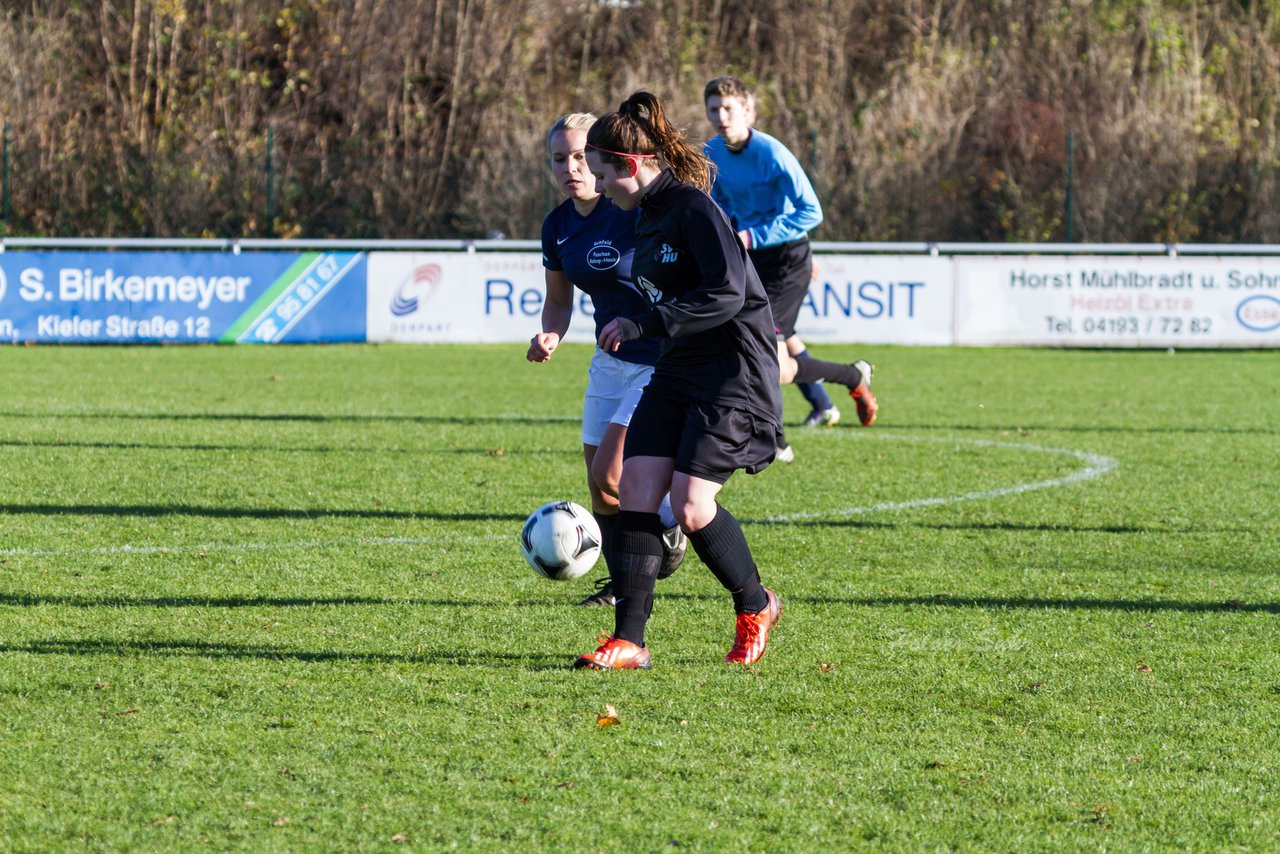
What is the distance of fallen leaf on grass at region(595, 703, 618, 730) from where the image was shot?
4.09 m

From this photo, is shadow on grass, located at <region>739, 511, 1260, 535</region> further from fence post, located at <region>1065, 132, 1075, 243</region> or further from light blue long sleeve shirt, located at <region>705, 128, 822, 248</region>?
fence post, located at <region>1065, 132, 1075, 243</region>

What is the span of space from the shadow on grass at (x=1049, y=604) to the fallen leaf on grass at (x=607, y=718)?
62.4 inches

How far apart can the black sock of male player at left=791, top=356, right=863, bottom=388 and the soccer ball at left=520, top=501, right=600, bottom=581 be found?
15.6 feet

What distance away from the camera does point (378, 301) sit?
19141 millimetres

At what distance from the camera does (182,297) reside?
18.8 m

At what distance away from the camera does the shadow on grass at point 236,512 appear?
7371 millimetres

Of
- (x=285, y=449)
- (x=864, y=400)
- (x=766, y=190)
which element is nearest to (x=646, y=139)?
(x=766, y=190)

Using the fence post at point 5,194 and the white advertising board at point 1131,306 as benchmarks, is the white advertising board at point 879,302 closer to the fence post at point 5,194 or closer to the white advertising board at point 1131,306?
the white advertising board at point 1131,306

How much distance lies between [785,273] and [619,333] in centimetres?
499

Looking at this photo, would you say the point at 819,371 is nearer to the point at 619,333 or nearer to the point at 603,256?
the point at 603,256

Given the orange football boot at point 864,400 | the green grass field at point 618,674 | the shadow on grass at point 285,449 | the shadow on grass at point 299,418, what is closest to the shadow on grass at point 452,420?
the shadow on grass at point 299,418

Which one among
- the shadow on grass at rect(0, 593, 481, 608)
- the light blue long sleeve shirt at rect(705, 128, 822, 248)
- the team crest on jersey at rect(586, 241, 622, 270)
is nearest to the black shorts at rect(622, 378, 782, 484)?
the team crest on jersey at rect(586, 241, 622, 270)

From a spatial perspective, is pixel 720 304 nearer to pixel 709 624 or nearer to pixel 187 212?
pixel 709 624

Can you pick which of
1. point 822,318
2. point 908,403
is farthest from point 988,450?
point 822,318
